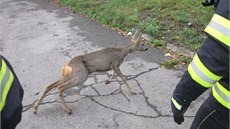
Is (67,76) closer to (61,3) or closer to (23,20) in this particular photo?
(23,20)

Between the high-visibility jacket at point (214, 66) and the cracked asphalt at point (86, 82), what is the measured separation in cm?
258

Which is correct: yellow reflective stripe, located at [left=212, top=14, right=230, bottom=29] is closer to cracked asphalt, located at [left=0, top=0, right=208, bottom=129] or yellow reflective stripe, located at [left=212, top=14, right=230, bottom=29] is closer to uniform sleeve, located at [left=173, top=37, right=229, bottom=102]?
uniform sleeve, located at [left=173, top=37, right=229, bottom=102]

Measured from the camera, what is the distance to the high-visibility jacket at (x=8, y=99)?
2201mm

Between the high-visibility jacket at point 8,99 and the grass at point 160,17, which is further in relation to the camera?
the grass at point 160,17

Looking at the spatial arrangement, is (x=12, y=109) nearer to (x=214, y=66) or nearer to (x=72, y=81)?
(x=214, y=66)

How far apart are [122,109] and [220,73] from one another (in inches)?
135

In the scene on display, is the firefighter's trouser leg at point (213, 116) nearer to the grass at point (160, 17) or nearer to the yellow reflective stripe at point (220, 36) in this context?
the yellow reflective stripe at point (220, 36)

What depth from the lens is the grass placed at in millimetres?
8156

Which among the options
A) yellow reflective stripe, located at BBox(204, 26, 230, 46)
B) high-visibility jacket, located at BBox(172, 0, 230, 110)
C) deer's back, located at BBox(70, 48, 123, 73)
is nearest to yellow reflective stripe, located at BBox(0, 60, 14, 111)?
high-visibility jacket, located at BBox(172, 0, 230, 110)

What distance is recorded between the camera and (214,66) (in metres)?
2.38

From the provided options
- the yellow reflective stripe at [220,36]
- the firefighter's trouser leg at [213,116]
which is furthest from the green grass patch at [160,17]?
the yellow reflective stripe at [220,36]

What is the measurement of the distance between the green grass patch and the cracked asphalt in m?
0.45

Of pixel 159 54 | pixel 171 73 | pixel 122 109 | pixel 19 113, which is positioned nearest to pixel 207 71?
pixel 19 113

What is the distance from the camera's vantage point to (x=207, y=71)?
242 centimetres
